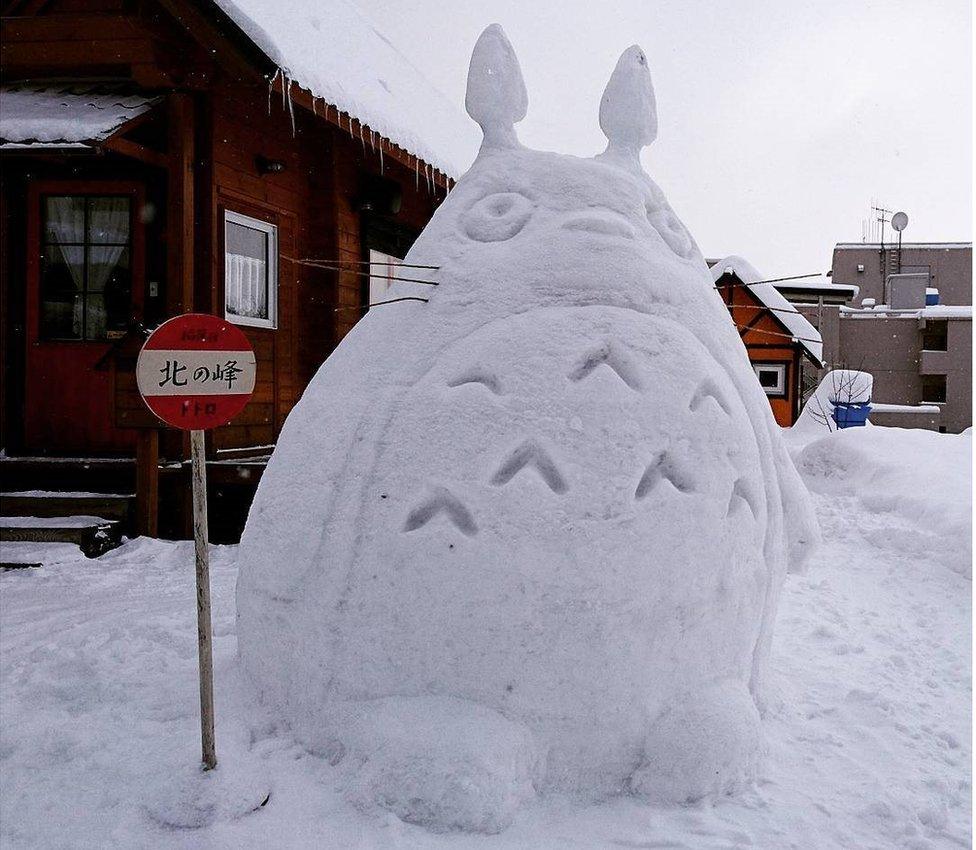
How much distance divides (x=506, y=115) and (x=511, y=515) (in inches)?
65.2

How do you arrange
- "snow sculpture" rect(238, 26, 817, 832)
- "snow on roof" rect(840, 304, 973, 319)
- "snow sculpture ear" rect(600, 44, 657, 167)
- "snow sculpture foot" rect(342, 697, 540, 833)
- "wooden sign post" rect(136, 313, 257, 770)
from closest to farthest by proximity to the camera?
"snow sculpture foot" rect(342, 697, 540, 833), "snow sculpture" rect(238, 26, 817, 832), "wooden sign post" rect(136, 313, 257, 770), "snow sculpture ear" rect(600, 44, 657, 167), "snow on roof" rect(840, 304, 973, 319)

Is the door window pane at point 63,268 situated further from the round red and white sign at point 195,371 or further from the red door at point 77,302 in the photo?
the round red and white sign at point 195,371

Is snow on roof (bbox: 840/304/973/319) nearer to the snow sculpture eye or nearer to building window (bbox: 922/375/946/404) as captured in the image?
building window (bbox: 922/375/946/404)

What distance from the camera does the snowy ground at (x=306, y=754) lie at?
2203 millimetres

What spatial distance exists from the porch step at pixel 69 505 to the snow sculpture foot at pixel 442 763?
462 cm

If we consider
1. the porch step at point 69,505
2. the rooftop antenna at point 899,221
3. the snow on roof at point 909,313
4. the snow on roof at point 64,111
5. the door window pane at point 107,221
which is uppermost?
the rooftop antenna at point 899,221

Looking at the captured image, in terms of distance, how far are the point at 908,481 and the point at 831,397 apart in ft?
32.6

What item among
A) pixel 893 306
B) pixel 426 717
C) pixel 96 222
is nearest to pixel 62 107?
pixel 96 222

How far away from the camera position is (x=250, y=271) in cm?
795

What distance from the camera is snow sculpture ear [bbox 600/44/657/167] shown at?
3.06 metres

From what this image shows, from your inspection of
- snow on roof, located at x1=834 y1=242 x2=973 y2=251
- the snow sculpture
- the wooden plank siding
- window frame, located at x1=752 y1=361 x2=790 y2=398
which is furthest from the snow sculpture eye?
snow on roof, located at x1=834 y1=242 x2=973 y2=251

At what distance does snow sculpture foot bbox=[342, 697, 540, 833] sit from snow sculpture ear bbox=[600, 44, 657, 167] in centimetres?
224

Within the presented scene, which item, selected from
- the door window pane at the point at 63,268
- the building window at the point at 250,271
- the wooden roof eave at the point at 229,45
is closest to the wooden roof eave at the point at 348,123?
the wooden roof eave at the point at 229,45

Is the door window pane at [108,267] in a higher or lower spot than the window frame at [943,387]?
higher
